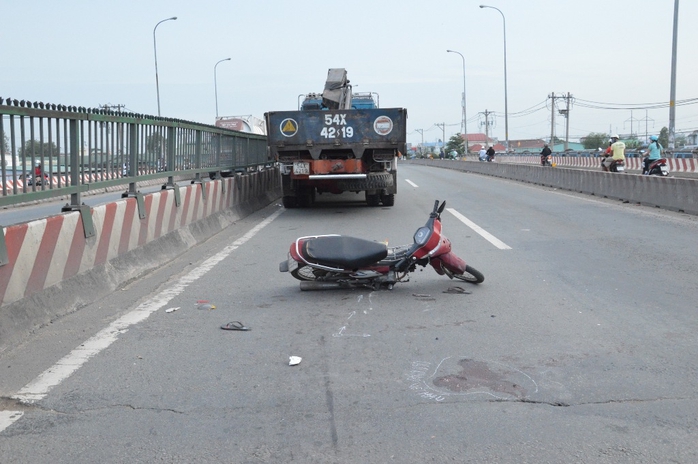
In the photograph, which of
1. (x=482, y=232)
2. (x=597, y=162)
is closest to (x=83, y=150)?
(x=482, y=232)

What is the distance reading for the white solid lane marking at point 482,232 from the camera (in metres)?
10.7

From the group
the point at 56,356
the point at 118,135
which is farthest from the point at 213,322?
the point at 118,135

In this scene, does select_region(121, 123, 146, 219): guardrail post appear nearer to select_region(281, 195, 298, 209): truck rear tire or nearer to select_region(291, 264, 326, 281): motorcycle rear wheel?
select_region(291, 264, 326, 281): motorcycle rear wheel

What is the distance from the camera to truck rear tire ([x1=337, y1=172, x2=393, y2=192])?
16.0 metres

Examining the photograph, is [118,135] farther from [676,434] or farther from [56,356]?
[676,434]

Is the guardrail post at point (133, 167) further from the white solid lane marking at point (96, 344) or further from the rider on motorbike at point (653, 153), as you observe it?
the rider on motorbike at point (653, 153)

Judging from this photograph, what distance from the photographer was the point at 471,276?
777cm

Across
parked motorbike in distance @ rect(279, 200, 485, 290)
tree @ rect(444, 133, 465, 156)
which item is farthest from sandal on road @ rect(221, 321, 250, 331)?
tree @ rect(444, 133, 465, 156)

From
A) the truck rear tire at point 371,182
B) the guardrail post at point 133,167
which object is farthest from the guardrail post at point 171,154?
the truck rear tire at point 371,182

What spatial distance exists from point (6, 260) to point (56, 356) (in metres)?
0.87

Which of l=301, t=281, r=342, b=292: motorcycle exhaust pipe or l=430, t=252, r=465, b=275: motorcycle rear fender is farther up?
l=430, t=252, r=465, b=275: motorcycle rear fender

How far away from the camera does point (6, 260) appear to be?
17.9ft

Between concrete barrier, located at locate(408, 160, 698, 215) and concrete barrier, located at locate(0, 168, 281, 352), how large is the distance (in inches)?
397

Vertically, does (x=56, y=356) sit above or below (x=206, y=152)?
below
